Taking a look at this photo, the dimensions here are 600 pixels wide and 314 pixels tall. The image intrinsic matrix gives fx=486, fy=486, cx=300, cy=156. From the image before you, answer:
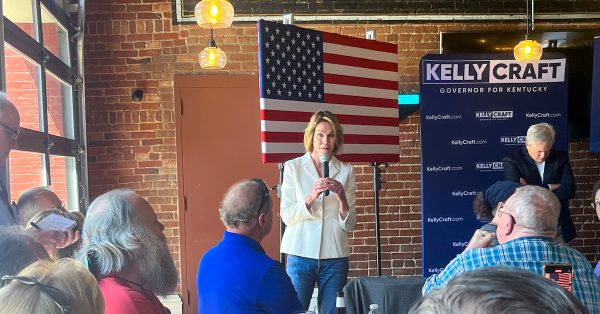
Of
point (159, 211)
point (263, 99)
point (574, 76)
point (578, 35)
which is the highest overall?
point (578, 35)

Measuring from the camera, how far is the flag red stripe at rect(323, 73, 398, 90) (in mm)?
3730

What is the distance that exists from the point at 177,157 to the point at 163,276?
3.38 metres

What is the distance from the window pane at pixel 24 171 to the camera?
3334mm

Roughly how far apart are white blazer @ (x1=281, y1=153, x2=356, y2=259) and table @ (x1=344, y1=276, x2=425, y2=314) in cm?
28

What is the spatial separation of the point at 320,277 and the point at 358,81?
170cm

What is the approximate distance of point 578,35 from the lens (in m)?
5.15

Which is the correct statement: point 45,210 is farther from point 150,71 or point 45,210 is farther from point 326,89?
point 150,71

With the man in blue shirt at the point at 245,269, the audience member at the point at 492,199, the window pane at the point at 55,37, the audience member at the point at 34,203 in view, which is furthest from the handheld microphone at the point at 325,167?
the window pane at the point at 55,37

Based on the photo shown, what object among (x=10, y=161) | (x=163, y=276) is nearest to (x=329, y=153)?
(x=163, y=276)

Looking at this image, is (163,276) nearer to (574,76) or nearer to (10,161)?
(10,161)

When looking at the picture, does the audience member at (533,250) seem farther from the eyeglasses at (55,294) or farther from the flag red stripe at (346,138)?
the flag red stripe at (346,138)

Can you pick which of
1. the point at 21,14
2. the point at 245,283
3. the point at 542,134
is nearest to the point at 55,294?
the point at 245,283

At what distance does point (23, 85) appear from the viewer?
3.54 metres

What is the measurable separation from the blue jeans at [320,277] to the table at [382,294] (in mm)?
178
